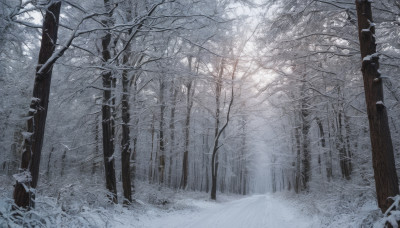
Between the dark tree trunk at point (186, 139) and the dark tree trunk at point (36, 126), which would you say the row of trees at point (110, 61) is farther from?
the dark tree trunk at point (186, 139)

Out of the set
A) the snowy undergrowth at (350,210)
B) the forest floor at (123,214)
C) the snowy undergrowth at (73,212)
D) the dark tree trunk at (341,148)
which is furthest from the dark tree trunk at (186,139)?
the snowy undergrowth at (350,210)

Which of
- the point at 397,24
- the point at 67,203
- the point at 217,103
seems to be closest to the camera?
the point at 67,203

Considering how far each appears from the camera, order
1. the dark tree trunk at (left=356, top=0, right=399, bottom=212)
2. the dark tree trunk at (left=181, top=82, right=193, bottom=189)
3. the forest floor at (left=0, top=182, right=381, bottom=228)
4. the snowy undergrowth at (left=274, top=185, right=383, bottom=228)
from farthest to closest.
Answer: the dark tree trunk at (left=181, top=82, right=193, bottom=189) → the snowy undergrowth at (left=274, top=185, right=383, bottom=228) → the dark tree trunk at (left=356, top=0, right=399, bottom=212) → the forest floor at (left=0, top=182, right=381, bottom=228)

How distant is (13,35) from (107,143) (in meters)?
4.83

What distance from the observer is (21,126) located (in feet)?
68.5

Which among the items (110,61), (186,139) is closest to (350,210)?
(110,61)

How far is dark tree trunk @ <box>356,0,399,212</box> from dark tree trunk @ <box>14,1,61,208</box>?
7.11m

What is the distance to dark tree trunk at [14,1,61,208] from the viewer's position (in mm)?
4859

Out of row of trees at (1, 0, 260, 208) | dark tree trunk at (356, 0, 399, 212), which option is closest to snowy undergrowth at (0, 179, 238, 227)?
row of trees at (1, 0, 260, 208)

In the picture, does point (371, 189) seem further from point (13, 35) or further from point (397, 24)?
point (13, 35)

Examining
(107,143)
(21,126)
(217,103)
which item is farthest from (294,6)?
(21,126)

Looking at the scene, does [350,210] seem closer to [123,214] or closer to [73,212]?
[123,214]

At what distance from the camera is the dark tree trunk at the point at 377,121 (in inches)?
205

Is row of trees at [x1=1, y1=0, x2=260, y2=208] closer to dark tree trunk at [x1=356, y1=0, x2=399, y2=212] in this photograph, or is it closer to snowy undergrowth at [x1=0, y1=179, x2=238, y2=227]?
snowy undergrowth at [x1=0, y1=179, x2=238, y2=227]
